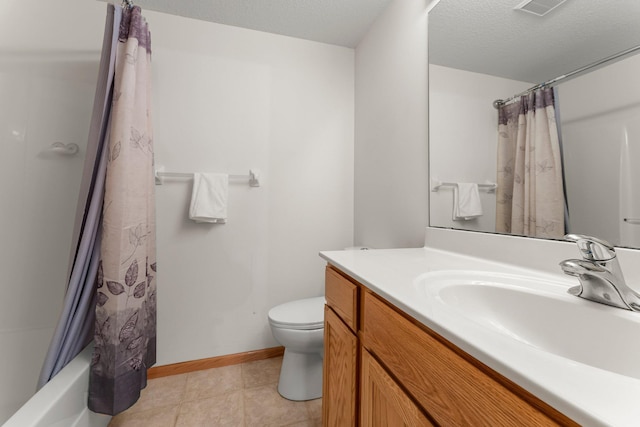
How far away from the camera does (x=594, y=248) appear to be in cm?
55

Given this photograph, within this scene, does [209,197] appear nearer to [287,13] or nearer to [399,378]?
[287,13]

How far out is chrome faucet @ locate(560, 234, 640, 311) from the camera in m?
0.53

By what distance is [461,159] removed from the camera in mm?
1126

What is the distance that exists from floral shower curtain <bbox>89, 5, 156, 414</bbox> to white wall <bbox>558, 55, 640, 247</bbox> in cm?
160

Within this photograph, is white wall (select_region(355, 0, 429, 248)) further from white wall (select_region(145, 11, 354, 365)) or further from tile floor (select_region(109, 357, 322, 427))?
tile floor (select_region(109, 357, 322, 427))

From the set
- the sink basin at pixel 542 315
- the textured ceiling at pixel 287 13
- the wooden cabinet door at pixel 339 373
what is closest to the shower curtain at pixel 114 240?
the textured ceiling at pixel 287 13

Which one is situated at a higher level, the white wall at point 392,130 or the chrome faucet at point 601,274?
the white wall at point 392,130

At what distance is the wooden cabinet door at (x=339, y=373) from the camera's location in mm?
807

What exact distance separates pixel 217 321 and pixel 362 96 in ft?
6.02

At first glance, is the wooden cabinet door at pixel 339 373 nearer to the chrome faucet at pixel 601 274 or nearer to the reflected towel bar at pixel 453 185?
the chrome faucet at pixel 601 274

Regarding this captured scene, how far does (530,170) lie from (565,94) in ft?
0.76

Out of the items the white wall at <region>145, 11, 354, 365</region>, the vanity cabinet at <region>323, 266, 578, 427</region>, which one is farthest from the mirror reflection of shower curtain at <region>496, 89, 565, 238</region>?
the white wall at <region>145, 11, 354, 365</region>

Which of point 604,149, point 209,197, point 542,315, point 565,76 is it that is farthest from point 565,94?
point 209,197

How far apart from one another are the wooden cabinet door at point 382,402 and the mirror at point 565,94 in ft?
2.16
